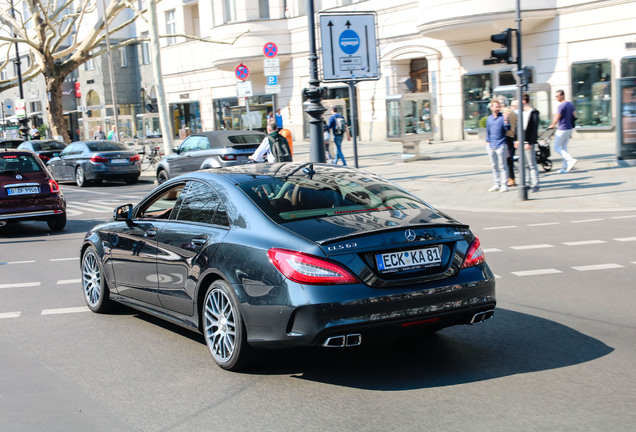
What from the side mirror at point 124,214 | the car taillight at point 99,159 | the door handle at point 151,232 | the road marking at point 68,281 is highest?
→ the side mirror at point 124,214

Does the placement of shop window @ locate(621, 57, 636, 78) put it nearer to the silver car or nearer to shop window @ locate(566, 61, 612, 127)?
shop window @ locate(566, 61, 612, 127)

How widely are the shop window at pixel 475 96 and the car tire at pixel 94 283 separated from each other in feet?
78.7

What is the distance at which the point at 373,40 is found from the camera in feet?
58.3

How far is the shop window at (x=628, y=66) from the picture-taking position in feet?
79.1

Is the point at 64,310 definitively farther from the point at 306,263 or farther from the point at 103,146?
the point at 103,146

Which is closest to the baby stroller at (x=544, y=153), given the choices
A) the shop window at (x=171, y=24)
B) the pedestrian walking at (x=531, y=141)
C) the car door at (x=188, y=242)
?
the pedestrian walking at (x=531, y=141)

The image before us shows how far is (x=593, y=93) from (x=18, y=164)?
18.8m

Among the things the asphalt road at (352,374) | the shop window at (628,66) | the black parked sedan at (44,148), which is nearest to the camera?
the asphalt road at (352,374)

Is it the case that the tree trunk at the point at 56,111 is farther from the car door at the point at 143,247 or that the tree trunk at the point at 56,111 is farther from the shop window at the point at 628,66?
the car door at the point at 143,247

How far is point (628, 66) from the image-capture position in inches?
971

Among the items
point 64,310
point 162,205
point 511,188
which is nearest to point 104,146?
point 511,188

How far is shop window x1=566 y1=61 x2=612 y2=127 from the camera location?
2627 centimetres

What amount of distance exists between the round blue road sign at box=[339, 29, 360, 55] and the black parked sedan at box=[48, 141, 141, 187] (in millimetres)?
10697

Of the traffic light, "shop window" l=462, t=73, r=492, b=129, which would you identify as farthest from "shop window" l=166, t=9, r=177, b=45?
the traffic light
